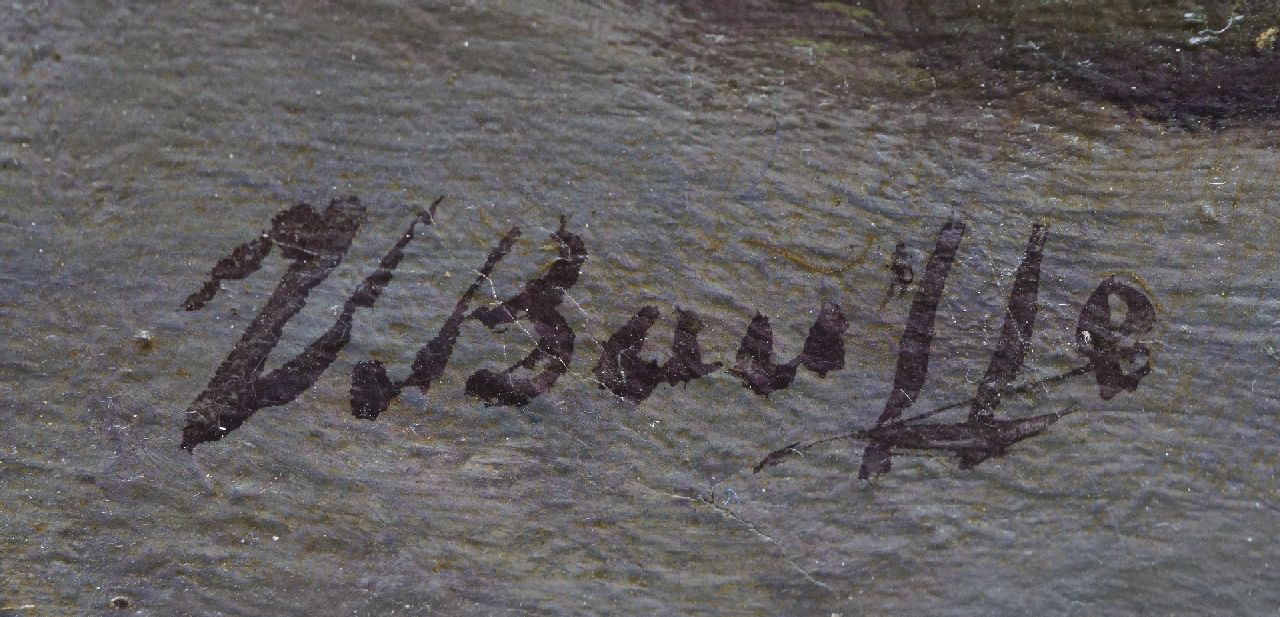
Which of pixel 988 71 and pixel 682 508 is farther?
pixel 988 71

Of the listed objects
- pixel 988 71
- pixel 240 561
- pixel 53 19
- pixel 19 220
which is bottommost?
→ pixel 240 561

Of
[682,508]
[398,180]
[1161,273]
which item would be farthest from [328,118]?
[1161,273]

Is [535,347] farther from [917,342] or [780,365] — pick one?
[917,342]

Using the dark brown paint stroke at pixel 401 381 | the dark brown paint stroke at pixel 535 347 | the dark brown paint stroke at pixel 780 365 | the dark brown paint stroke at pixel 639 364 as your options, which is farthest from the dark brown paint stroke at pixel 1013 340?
the dark brown paint stroke at pixel 401 381

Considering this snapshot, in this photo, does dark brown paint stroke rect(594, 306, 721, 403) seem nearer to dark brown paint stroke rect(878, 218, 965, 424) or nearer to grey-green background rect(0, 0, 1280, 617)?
grey-green background rect(0, 0, 1280, 617)

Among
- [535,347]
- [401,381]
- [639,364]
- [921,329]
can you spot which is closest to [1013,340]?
[921,329]

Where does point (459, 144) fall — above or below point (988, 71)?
below

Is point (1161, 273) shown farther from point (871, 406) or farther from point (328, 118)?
point (328, 118)
